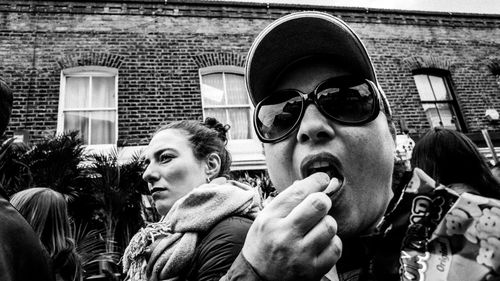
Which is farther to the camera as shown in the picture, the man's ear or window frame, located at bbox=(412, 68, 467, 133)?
window frame, located at bbox=(412, 68, 467, 133)

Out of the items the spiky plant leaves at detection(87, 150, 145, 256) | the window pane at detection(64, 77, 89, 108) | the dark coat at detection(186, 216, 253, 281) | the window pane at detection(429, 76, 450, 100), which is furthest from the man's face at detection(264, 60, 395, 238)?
the window pane at detection(429, 76, 450, 100)

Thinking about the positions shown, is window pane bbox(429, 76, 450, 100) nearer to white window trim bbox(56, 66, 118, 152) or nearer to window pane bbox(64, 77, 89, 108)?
white window trim bbox(56, 66, 118, 152)

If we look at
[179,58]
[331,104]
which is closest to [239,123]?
[179,58]

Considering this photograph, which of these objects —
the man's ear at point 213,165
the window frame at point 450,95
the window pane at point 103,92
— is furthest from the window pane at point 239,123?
the man's ear at point 213,165

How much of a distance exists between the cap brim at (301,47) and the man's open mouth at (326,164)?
13.3 inches

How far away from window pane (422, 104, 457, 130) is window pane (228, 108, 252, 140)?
449 centimetres

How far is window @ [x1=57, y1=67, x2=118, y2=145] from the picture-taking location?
6.65 meters

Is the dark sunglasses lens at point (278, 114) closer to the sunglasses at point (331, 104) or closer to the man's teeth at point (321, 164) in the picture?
the sunglasses at point (331, 104)

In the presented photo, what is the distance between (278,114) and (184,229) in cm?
85

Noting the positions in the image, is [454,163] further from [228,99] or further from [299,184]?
[228,99]

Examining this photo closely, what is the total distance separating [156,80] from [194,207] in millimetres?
5859

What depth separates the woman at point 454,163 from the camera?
153 cm

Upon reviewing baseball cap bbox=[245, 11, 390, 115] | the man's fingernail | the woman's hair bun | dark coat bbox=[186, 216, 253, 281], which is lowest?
dark coat bbox=[186, 216, 253, 281]

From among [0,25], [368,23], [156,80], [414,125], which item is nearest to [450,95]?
[414,125]
